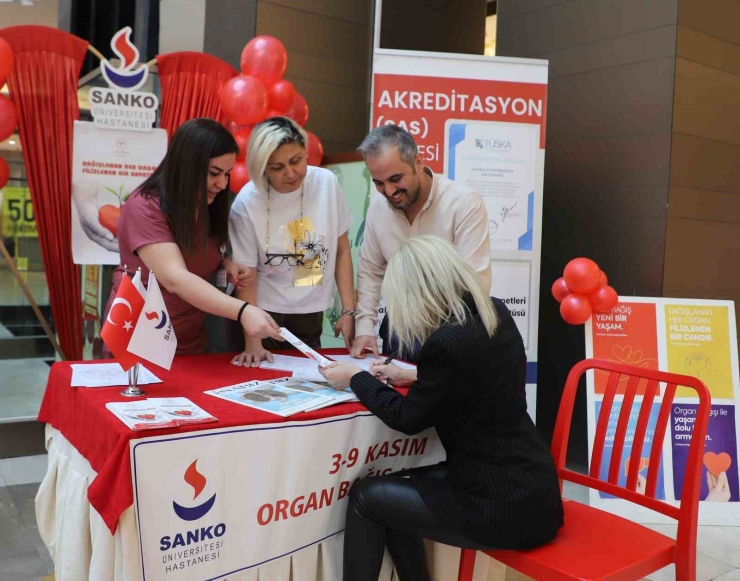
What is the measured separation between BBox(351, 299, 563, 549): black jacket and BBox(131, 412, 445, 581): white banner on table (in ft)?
0.58

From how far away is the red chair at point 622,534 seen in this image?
4.97 ft

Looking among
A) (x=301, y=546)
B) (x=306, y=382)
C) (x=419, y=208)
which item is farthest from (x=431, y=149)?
(x=301, y=546)

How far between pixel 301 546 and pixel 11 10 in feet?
14.1

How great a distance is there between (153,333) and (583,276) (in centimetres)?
200

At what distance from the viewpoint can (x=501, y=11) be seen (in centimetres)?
416

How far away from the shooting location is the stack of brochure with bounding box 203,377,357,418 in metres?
1.60

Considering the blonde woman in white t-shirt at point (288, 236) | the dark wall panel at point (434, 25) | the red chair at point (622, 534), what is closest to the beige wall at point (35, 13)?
the dark wall panel at point (434, 25)

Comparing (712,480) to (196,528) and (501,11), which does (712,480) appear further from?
(501,11)

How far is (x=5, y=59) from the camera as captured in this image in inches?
116

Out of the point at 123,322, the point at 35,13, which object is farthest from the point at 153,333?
the point at 35,13

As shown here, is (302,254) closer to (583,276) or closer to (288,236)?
(288,236)

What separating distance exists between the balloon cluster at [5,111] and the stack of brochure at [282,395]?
6.51 ft

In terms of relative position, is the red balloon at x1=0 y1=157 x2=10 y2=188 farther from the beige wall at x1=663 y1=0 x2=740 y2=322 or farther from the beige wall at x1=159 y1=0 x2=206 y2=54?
the beige wall at x1=663 y1=0 x2=740 y2=322

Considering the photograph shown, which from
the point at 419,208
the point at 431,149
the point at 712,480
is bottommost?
the point at 712,480
